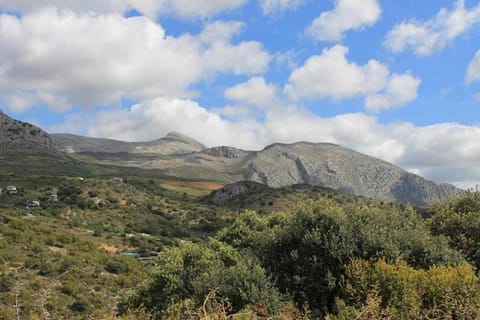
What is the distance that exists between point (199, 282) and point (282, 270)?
16.3 feet

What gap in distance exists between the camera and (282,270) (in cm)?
2703

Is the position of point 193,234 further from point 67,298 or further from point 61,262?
point 67,298

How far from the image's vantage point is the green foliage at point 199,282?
75.6 feet

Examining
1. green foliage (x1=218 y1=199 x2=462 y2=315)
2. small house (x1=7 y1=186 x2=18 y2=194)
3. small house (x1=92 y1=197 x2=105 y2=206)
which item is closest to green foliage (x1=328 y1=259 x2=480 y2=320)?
green foliage (x1=218 y1=199 x2=462 y2=315)

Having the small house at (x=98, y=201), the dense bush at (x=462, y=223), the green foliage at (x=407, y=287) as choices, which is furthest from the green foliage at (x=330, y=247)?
the small house at (x=98, y=201)

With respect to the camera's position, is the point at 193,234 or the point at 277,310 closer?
the point at 277,310

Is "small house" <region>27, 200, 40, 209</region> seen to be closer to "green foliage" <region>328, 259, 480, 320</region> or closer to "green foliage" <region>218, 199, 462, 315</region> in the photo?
"green foliage" <region>218, 199, 462, 315</region>

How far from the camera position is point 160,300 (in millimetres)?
29859

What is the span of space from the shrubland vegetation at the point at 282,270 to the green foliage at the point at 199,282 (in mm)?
74

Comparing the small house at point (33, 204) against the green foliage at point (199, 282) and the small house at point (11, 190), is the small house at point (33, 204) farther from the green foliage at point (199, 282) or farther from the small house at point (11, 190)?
the green foliage at point (199, 282)

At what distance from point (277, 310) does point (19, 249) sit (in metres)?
38.4

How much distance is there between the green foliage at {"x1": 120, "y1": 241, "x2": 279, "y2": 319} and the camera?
75.6 ft

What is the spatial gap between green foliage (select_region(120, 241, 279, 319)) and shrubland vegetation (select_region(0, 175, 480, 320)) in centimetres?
7

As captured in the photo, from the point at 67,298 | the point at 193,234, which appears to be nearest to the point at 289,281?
the point at 67,298
